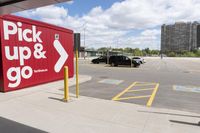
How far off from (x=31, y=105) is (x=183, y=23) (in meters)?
123

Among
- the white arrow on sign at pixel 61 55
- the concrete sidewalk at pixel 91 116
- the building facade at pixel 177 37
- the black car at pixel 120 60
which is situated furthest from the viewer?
the building facade at pixel 177 37

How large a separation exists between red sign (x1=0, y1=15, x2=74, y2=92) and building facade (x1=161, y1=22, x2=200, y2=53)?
356 feet

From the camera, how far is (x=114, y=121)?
4.90m

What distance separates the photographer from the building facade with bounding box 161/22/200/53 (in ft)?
356

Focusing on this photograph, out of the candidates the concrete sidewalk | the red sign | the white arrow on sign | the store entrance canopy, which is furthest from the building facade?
the store entrance canopy

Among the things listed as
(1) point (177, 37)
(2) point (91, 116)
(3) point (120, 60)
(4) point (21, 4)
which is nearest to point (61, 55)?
(4) point (21, 4)

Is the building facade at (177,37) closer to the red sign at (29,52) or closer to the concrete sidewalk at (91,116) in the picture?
the red sign at (29,52)

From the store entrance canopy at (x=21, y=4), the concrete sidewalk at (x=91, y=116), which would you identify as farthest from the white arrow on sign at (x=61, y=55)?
the store entrance canopy at (x=21, y=4)

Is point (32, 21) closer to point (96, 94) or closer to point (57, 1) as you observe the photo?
point (57, 1)

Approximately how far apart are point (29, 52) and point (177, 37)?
120 meters

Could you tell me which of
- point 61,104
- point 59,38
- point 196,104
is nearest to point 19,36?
point 59,38

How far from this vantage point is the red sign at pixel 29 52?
7.85 m

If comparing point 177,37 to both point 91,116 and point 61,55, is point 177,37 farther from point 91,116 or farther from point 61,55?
point 91,116

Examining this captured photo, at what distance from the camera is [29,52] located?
898 cm
